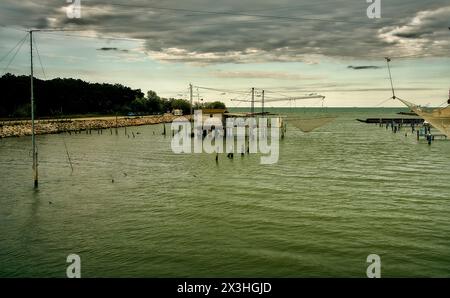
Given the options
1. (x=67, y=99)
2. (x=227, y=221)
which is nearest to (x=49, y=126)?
(x=67, y=99)

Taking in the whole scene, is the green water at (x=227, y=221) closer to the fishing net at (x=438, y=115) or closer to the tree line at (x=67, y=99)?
the fishing net at (x=438, y=115)

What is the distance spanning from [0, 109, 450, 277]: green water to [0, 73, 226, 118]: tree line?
92267 mm

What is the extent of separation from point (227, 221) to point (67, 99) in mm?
140405

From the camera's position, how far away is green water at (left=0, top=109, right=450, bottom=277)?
54.9ft

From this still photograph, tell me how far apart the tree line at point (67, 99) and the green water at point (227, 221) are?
303ft

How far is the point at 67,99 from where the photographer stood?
486ft

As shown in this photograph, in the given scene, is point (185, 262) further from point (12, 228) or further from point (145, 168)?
point (145, 168)

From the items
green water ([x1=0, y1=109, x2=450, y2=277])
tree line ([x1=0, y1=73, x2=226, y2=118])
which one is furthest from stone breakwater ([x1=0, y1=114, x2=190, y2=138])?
green water ([x1=0, y1=109, x2=450, y2=277])

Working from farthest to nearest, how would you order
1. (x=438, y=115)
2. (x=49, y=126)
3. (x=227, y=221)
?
1. (x=49, y=126)
2. (x=438, y=115)
3. (x=227, y=221)

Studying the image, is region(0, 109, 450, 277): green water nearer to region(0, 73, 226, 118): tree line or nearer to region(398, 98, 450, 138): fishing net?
region(398, 98, 450, 138): fishing net

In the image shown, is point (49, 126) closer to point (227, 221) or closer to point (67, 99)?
point (67, 99)

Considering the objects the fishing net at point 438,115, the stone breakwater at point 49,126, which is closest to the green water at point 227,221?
the fishing net at point 438,115

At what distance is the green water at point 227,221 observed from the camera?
1672cm
